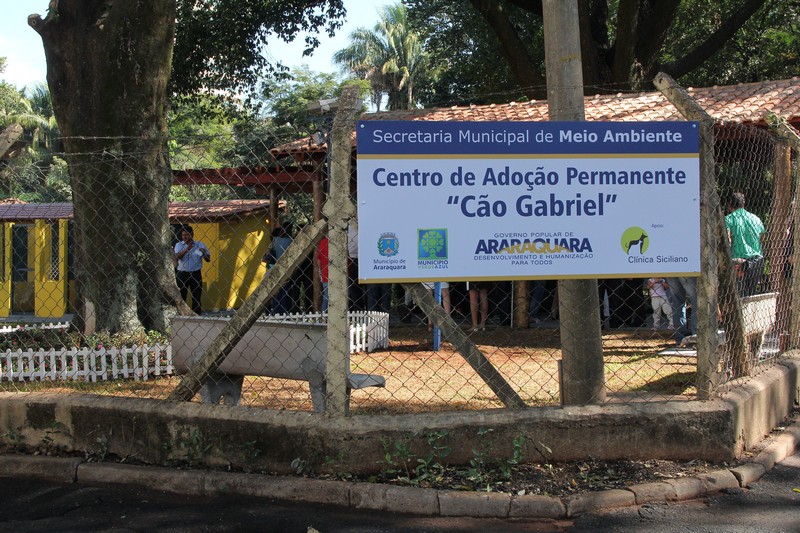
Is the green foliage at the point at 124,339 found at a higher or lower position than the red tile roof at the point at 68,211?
lower

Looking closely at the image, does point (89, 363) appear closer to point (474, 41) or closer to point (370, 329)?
point (370, 329)

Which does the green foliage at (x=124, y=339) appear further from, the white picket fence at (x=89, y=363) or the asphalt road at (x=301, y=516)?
the asphalt road at (x=301, y=516)

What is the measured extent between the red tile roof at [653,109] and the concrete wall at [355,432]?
7028 mm

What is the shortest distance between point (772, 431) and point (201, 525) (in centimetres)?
401

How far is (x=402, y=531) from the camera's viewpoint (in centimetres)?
392

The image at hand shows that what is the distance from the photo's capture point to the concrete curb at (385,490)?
4.15 meters

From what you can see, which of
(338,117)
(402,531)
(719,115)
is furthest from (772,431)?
(719,115)

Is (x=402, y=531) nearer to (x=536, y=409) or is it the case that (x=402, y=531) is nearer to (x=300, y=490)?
(x=300, y=490)

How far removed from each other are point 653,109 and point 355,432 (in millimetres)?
10056

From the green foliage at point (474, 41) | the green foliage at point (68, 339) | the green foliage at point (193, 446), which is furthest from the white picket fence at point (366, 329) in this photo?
the green foliage at point (474, 41)

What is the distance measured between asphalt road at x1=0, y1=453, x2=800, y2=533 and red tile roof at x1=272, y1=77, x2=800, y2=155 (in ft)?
25.1

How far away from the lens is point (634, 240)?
467 cm

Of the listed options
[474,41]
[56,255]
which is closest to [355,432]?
Result: [56,255]

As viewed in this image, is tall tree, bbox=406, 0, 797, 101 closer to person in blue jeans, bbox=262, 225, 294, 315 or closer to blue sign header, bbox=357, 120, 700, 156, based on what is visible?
person in blue jeans, bbox=262, 225, 294, 315
